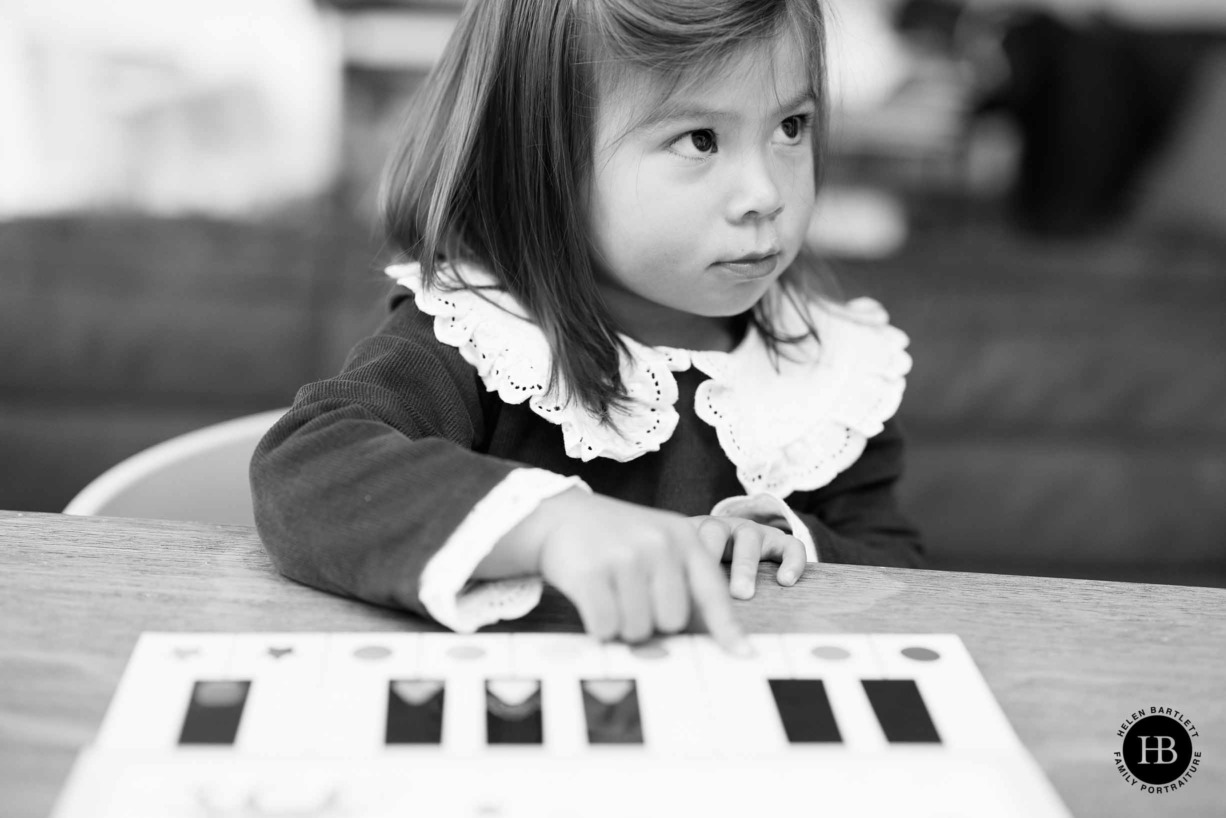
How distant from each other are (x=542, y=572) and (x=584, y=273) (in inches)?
11.8

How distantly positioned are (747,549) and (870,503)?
317 mm

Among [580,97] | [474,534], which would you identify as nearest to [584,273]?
[580,97]

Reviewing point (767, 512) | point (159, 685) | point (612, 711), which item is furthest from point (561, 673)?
point (767, 512)

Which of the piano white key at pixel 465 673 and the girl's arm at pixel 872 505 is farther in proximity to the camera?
the girl's arm at pixel 872 505

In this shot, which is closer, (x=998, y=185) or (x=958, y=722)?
(x=958, y=722)

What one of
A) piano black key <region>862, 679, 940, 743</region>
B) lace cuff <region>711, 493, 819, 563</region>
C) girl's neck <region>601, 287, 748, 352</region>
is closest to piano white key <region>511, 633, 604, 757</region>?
piano black key <region>862, 679, 940, 743</region>

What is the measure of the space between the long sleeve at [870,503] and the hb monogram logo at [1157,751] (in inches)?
15.4

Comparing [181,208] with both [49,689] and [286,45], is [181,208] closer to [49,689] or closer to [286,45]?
[286,45]

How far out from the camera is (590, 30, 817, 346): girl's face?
72 cm

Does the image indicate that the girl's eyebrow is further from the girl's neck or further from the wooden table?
the wooden table

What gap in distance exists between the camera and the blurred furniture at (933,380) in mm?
1793

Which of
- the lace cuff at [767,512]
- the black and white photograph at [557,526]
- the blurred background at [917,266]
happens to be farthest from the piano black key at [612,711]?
the blurred background at [917,266]

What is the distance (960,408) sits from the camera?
5.97ft

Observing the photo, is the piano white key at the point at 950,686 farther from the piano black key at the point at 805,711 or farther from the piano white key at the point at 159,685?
the piano white key at the point at 159,685
